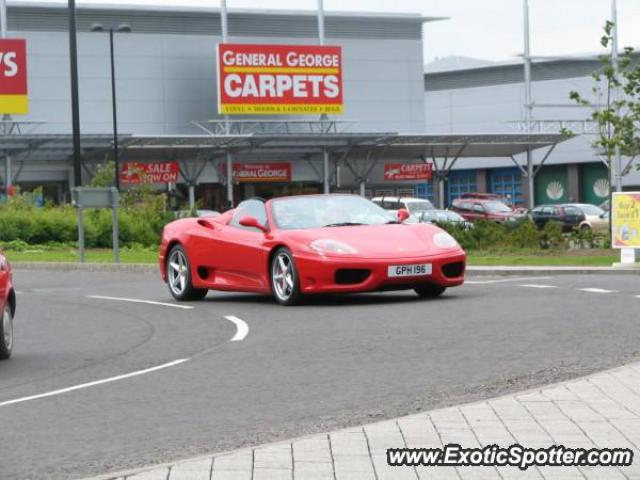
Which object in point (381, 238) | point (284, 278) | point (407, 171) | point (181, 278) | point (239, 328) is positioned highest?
point (407, 171)

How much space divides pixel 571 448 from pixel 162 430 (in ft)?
7.71

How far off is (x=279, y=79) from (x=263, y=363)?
2360 inches

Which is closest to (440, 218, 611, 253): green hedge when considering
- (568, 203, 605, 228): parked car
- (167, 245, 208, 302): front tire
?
(167, 245, 208, 302): front tire

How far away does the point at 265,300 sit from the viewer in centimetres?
1819

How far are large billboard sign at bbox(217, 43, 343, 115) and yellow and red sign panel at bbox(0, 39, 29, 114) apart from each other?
877 cm

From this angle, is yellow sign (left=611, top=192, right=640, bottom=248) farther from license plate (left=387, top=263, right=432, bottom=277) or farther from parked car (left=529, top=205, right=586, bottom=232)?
parked car (left=529, top=205, right=586, bottom=232)

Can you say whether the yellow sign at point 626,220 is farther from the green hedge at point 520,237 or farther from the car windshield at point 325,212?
the car windshield at point 325,212

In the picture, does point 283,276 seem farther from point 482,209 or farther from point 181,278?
point 482,209

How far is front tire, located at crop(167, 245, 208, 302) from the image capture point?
18.6 metres

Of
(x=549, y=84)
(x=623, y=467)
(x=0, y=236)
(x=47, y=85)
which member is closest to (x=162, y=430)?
(x=623, y=467)

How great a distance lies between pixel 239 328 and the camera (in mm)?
14219

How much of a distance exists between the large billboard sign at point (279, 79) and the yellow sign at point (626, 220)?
147 ft

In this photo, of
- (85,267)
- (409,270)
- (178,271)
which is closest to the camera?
(409,270)

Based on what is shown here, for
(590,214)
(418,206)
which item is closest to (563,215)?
(590,214)
